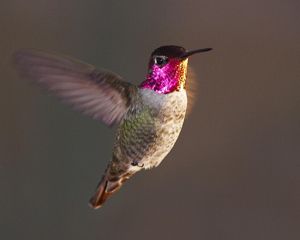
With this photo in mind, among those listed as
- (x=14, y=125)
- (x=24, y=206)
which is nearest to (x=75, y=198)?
(x=24, y=206)

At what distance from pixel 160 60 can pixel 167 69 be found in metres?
0.02

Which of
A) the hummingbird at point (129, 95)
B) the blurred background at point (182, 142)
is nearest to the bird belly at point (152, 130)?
the hummingbird at point (129, 95)

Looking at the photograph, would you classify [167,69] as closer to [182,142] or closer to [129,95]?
[129,95]

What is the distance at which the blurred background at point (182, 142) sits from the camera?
2520mm

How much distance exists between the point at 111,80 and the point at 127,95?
0.05m

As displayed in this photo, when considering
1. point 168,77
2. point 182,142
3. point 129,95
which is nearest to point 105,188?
point 129,95

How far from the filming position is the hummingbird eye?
86cm

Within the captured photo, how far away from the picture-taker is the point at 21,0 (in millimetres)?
2566

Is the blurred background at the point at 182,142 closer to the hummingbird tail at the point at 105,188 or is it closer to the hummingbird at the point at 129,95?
the hummingbird tail at the point at 105,188

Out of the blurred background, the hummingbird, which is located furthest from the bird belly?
the blurred background

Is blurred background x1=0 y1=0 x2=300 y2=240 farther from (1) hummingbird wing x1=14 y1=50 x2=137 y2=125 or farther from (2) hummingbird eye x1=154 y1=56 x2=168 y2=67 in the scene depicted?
(2) hummingbird eye x1=154 y1=56 x2=168 y2=67

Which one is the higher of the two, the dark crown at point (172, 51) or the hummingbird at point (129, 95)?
the dark crown at point (172, 51)

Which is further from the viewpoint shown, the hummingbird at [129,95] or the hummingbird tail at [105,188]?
the hummingbird tail at [105,188]

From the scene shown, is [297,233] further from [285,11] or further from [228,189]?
[285,11]
